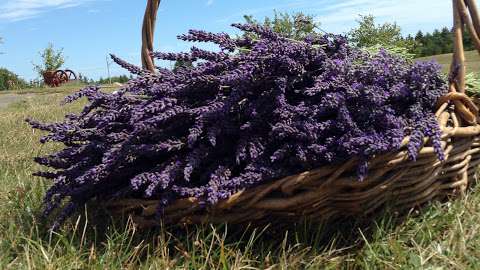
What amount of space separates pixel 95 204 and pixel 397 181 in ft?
2.75

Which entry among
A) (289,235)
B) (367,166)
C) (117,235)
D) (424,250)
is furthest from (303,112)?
(117,235)

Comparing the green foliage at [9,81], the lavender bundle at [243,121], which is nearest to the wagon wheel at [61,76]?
the green foliage at [9,81]

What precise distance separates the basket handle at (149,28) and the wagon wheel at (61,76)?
18014mm

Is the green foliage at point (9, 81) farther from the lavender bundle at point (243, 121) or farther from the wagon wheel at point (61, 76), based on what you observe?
the lavender bundle at point (243, 121)

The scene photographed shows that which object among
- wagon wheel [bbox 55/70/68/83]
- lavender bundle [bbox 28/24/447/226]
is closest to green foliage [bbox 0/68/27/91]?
wagon wheel [bbox 55/70/68/83]

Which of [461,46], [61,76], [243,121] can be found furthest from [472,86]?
[61,76]

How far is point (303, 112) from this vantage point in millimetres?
1343

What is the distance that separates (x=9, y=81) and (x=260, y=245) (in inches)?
Result: 891

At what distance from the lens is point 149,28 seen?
70.8 inches

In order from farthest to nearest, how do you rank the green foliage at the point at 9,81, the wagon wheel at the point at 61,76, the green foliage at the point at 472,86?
1. the green foliage at the point at 9,81
2. the wagon wheel at the point at 61,76
3. the green foliage at the point at 472,86

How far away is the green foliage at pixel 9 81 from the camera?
71.9 feet

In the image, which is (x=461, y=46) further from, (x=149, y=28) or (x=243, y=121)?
(x=149, y=28)

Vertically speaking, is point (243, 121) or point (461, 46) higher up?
point (461, 46)

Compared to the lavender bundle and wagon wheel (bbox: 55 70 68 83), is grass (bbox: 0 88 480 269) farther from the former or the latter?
wagon wheel (bbox: 55 70 68 83)
